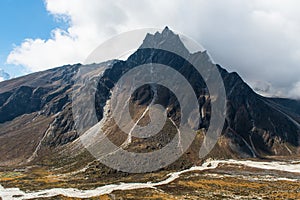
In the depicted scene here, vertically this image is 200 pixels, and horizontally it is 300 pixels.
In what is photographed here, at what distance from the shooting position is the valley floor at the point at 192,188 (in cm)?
13500

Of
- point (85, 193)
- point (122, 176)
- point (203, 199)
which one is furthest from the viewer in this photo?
point (122, 176)

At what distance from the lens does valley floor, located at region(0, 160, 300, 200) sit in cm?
13500

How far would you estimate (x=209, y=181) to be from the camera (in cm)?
16400

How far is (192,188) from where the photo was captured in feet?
489

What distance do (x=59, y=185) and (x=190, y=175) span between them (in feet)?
221

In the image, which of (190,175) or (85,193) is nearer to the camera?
(85,193)

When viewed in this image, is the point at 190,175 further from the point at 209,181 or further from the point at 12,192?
the point at 12,192

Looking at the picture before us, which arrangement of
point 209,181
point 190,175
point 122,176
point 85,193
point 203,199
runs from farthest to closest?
point 122,176
point 190,175
point 209,181
point 85,193
point 203,199

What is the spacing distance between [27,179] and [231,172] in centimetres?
11312

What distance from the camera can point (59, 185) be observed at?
167 metres

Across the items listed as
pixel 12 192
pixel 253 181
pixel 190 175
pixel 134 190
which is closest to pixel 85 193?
pixel 134 190

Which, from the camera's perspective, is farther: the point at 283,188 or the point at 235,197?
the point at 283,188

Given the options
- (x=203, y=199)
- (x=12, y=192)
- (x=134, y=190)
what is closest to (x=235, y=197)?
(x=203, y=199)

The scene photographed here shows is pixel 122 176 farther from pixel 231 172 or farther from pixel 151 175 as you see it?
pixel 231 172
